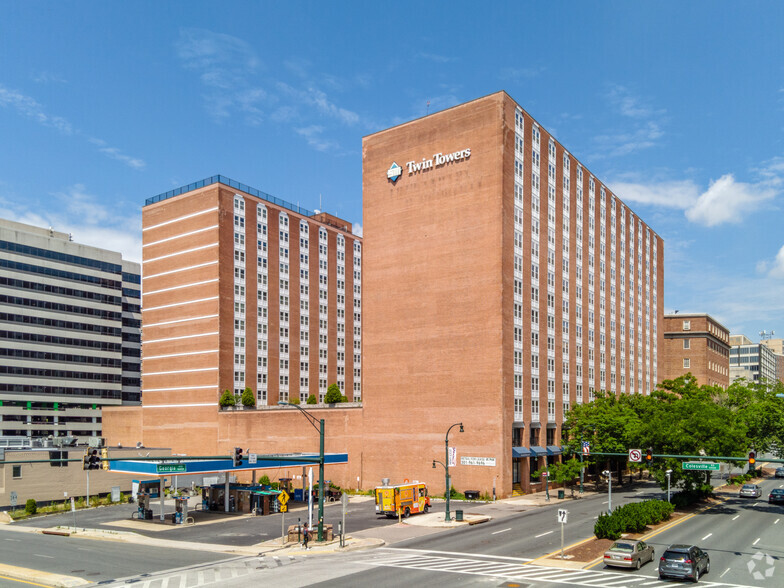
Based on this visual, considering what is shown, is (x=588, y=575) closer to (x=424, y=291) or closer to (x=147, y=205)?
(x=424, y=291)

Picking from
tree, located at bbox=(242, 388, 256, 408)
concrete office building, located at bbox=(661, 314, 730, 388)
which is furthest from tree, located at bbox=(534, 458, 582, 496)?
concrete office building, located at bbox=(661, 314, 730, 388)

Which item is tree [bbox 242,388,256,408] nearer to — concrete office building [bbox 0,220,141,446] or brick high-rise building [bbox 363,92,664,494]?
brick high-rise building [bbox 363,92,664,494]

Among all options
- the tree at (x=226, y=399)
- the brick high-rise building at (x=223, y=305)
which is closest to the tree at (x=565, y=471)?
the tree at (x=226, y=399)

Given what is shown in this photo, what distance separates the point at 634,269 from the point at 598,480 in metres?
45.1

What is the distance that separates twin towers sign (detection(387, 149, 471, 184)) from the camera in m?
76.6

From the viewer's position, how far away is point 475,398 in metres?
71.9

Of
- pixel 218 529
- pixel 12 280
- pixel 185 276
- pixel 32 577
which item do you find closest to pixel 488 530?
pixel 218 529

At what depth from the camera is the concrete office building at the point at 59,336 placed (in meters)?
116

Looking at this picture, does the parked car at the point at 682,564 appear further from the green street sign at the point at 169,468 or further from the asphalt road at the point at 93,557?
the green street sign at the point at 169,468

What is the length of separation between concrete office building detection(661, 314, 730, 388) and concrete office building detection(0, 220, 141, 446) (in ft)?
381

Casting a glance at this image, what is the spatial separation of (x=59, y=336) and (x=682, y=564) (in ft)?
387

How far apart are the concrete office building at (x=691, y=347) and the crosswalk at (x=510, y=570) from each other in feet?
392

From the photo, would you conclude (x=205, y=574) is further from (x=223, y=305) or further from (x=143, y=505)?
(x=223, y=305)

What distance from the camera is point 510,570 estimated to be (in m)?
35.4
